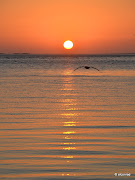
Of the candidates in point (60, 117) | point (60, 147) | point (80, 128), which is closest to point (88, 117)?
point (60, 117)

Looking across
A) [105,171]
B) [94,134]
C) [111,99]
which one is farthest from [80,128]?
[111,99]

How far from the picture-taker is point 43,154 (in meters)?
10.5

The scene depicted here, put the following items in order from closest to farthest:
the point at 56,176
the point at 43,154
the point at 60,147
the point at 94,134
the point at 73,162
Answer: the point at 56,176 < the point at 73,162 < the point at 43,154 < the point at 60,147 < the point at 94,134

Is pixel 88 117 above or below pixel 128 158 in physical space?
above

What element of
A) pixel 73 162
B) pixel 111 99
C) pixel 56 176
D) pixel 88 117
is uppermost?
pixel 111 99

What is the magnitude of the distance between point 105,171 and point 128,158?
1.12 meters

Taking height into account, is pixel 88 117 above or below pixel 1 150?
above

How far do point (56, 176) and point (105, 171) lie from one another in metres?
1.01

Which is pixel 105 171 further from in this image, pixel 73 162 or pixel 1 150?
pixel 1 150

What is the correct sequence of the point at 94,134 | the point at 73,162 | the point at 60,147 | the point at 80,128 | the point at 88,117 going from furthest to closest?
1. the point at 88,117
2. the point at 80,128
3. the point at 94,134
4. the point at 60,147
5. the point at 73,162

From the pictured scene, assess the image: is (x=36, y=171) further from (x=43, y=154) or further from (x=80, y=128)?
(x=80, y=128)

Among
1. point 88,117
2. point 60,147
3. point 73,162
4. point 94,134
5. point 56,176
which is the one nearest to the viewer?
point 56,176

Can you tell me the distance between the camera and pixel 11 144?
11492 mm

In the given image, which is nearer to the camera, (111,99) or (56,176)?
(56,176)
